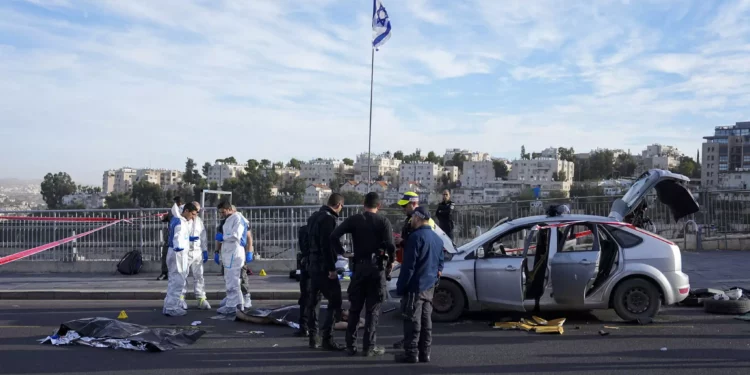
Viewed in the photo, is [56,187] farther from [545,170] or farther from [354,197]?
[545,170]

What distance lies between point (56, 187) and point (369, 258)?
32870 mm

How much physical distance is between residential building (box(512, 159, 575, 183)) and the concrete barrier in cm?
2312

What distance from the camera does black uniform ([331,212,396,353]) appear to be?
7652 mm

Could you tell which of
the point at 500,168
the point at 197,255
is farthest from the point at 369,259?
the point at 500,168

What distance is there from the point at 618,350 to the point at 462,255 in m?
2.70

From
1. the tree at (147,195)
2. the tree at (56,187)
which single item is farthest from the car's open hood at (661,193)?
the tree at (56,187)

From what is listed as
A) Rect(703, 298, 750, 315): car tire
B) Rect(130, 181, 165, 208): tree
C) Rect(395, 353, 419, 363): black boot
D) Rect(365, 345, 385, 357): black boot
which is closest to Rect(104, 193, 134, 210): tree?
Rect(130, 181, 165, 208): tree

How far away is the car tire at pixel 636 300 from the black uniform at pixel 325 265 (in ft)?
13.8

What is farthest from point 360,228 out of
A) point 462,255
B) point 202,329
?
point 202,329

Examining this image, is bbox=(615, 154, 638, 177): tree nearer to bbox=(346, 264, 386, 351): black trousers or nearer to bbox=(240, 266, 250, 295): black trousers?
bbox=(240, 266, 250, 295): black trousers

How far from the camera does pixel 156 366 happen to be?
752 cm

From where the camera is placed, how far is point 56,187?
3566 centimetres

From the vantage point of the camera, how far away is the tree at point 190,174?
38188 millimetres

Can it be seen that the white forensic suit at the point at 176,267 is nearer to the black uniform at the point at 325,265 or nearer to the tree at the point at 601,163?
the black uniform at the point at 325,265
